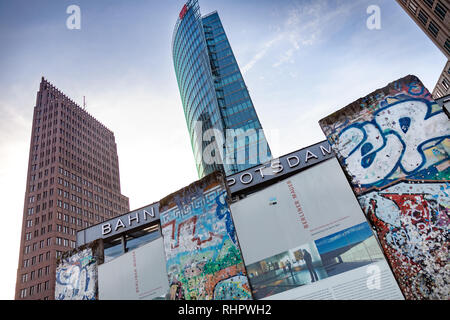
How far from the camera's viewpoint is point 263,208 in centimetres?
1473

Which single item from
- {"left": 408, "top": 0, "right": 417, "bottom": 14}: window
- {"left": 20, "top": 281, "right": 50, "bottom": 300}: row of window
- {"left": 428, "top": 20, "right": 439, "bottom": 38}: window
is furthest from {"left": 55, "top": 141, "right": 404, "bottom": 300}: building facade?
{"left": 408, "top": 0, "right": 417, "bottom": 14}: window

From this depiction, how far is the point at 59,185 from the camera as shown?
215 feet

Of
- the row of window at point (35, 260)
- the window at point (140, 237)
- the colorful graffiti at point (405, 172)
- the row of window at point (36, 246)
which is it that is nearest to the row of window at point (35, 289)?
the row of window at point (35, 260)

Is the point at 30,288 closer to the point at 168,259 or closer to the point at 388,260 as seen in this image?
the point at 168,259

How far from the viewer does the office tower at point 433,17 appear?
3672 cm

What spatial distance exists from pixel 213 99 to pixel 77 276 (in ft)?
133

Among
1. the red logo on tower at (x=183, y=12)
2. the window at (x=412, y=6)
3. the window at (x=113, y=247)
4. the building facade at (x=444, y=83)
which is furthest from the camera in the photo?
the red logo on tower at (x=183, y=12)

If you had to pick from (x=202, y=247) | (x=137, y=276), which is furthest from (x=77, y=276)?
(x=202, y=247)

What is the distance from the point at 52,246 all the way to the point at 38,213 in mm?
9469

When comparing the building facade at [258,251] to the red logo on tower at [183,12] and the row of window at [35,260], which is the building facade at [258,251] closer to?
the row of window at [35,260]

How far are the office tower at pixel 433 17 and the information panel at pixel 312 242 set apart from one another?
1468 inches

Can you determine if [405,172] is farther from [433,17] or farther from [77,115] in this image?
[77,115]

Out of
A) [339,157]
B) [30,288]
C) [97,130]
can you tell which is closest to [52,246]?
[30,288]

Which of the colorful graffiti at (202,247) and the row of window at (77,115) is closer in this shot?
the colorful graffiti at (202,247)
